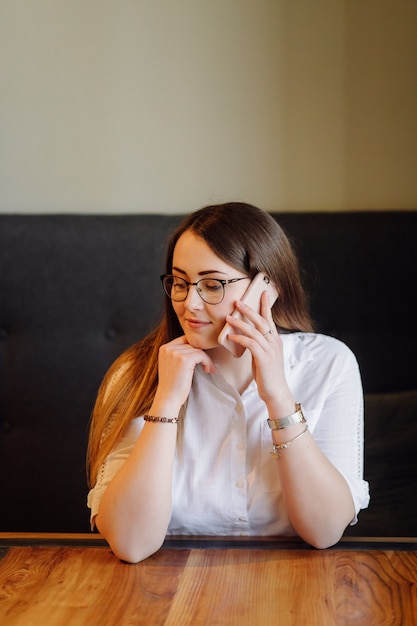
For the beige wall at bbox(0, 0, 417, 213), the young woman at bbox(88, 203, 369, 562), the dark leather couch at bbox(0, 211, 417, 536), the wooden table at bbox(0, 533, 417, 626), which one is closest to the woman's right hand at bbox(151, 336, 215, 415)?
the young woman at bbox(88, 203, 369, 562)

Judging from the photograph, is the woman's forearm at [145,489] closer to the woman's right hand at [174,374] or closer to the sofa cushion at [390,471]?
the woman's right hand at [174,374]

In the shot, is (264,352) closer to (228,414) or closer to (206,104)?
(228,414)

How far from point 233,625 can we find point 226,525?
49 centimetres

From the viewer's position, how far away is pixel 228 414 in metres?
1.51

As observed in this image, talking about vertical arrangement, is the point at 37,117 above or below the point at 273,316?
above

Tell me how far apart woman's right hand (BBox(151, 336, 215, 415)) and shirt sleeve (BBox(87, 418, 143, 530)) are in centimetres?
11

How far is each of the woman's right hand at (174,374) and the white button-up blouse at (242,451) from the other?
4.4 inches

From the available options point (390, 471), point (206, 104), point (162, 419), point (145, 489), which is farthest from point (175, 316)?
point (206, 104)

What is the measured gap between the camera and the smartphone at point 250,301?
1417mm

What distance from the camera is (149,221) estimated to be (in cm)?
228

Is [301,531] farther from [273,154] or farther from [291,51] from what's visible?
[291,51]

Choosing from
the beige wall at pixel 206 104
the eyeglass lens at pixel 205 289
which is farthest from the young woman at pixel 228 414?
the beige wall at pixel 206 104

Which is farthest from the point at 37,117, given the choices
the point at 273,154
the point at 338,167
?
the point at 338,167

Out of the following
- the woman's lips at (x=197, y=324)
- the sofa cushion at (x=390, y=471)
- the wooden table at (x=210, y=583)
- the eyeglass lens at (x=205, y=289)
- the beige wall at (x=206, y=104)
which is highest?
the beige wall at (x=206, y=104)
